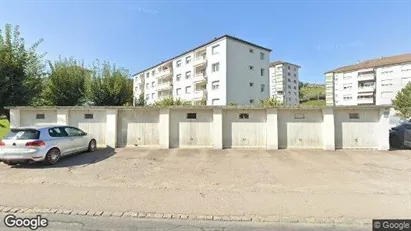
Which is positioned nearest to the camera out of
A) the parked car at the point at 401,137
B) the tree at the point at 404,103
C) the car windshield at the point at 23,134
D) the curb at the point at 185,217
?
the curb at the point at 185,217

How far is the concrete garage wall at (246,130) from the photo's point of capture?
13703 millimetres

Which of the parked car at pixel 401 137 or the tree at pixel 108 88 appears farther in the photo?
the tree at pixel 108 88

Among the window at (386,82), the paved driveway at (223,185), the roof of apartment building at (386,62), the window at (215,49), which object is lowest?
the paved driveway at (223,185)

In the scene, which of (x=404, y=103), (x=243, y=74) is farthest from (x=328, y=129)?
(x=404, y=103)

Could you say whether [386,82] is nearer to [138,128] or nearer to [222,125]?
[222,125]

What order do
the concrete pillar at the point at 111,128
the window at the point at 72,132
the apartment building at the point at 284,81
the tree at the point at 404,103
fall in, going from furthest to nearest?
the apartment building at the point at 284,81 → the tree at the point at 404,103 → the concrete pillar at the point at 111,128 → the window at the point at 72,132

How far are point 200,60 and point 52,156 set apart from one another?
1429 inches

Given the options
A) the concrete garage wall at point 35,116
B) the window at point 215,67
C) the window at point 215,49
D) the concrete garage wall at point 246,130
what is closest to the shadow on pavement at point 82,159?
the concrete garage wall at point 35,116

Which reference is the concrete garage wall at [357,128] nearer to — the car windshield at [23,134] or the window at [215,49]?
the car windshield at [23,134]

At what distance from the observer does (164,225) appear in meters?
4.52

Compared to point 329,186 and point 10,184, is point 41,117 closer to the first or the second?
point 10,184

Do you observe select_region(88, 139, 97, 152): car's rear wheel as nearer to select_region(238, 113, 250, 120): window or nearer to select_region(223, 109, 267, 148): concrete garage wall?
select_region(223, 109, 267, 148): concrete garage wall

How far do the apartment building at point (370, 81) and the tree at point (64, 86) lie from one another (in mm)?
58145

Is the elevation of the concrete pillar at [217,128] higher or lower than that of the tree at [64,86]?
lower
